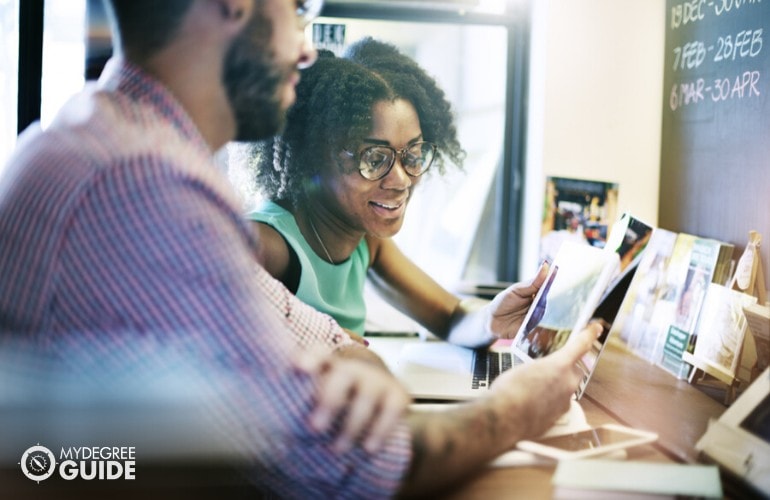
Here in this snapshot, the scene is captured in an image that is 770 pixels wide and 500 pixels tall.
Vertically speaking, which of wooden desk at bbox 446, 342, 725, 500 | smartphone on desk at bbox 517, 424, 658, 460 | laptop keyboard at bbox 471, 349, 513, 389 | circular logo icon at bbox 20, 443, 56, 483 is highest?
smartphone on desk at bbox 517, 424, 658, 460

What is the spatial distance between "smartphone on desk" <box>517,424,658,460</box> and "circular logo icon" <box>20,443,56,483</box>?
60 cm

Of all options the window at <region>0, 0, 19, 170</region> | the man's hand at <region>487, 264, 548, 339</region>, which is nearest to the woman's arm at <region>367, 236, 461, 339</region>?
the man's hand at <region>487, 264, 548, 339</region>

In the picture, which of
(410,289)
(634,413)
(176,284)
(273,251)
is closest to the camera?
(176,284)

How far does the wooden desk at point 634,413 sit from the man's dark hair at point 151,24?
603 mm

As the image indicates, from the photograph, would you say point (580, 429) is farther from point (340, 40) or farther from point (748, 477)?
point (340, 40)

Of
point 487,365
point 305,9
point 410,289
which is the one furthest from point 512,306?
point 305,9

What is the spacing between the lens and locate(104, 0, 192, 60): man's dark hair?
2.71 ft

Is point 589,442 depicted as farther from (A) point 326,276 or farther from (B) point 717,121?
(B) point 717,121

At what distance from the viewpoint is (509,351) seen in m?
1.58

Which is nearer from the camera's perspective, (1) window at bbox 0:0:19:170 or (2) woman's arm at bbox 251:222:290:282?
(2) woman's arm at bbox 251:222:290:282

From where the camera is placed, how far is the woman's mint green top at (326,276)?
4.76 feet

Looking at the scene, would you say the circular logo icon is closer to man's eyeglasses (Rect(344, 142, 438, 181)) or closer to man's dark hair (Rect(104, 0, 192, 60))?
man's dark hair (Rect(104, 0, 192, 60))

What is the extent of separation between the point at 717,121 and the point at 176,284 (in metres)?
1.23

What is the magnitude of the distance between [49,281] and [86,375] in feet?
0.39
